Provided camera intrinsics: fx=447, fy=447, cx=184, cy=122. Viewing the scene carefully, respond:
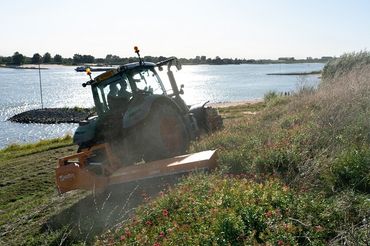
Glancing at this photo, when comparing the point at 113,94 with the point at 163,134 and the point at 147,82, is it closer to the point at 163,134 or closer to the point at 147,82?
the point at 147,82

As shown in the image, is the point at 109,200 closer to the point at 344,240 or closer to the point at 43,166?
the point at 344,240

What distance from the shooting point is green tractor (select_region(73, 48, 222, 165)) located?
9.25 metres

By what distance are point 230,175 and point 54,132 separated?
3881 cm

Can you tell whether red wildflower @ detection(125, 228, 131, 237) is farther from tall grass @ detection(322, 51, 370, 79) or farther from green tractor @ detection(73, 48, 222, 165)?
tall grass @ detection(322, 51, 370, 79)

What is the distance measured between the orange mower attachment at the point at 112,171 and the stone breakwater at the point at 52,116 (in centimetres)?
4332

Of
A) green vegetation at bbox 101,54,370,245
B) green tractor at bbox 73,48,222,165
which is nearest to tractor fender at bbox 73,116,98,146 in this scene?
green tractor at bbox 73,48,222,165

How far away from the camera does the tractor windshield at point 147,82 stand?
32.9ft

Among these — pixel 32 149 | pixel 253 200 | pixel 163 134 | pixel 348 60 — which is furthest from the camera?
pixel 348 60

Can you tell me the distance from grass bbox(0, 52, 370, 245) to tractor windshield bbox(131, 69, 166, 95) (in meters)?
1.82

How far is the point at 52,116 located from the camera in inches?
2153

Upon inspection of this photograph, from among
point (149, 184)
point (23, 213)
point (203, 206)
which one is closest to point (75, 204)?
point (23, 213)

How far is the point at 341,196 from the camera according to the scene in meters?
5.28

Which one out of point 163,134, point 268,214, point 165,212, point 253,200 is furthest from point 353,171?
point 163,134

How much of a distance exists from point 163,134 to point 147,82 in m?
1.44
